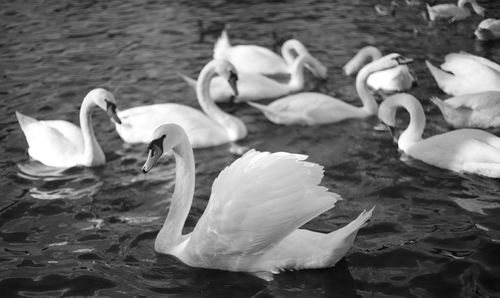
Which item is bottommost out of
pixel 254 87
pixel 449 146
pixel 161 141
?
pixel 449 146

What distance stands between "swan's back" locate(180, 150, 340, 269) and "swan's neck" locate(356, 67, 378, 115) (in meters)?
4.65

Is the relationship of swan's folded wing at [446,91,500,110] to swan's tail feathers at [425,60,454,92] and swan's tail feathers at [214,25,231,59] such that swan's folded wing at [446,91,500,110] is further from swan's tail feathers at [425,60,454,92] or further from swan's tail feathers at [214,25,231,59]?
swan's tail feathers at [214,25,231,59]

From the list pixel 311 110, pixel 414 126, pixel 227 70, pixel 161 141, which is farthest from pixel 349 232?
pixel 227 70

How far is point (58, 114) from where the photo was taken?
10.3 meters

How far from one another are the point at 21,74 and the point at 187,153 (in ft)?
23.5

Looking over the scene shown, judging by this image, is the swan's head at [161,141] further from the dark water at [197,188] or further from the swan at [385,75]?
the swan at [385,75]

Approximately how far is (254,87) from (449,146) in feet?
12.4

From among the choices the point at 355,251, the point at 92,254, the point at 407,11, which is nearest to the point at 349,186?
the point at 355,251

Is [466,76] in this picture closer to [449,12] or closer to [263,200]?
[449,12]

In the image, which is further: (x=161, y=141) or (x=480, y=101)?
(x=480, y=101)

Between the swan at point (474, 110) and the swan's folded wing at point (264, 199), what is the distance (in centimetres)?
420

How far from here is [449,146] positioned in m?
7.91

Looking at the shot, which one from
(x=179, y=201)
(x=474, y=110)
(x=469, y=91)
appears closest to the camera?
(x=179, y=201)

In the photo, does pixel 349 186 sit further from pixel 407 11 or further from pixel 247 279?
pixel 407 11
